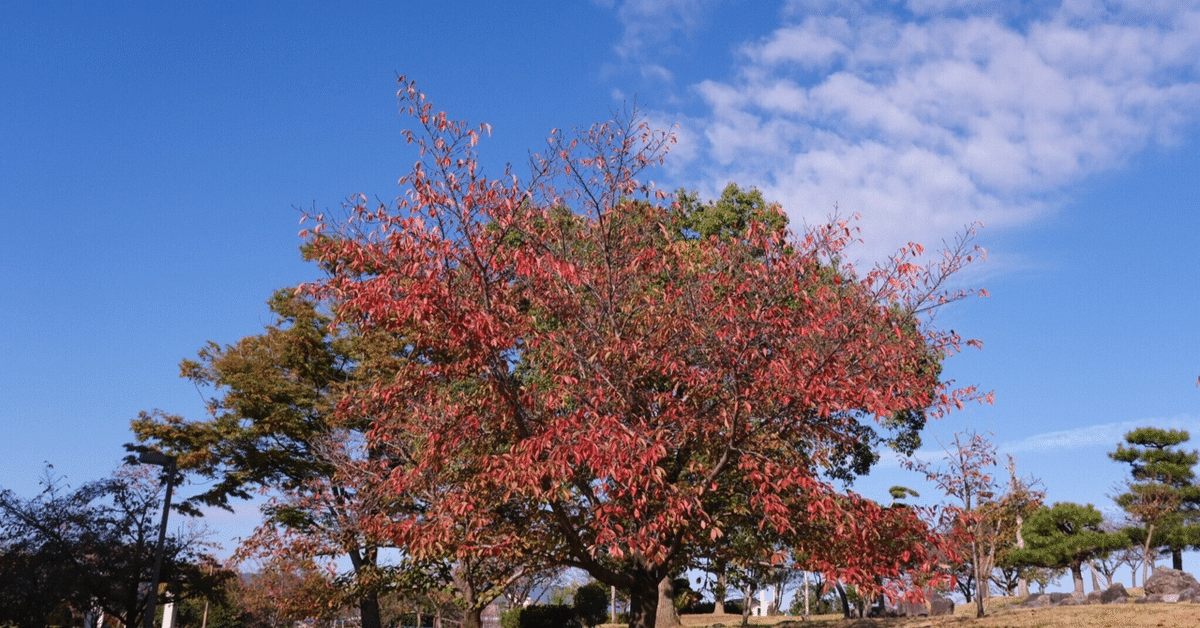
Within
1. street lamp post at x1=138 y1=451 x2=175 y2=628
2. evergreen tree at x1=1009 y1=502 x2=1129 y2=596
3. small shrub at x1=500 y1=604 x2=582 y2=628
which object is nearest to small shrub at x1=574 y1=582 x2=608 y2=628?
small shrub at x1=500 y1=604 x2=582 y2=628

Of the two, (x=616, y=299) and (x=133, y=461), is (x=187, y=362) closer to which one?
(x=133, y=461)

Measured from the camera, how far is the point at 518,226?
13.1 meters

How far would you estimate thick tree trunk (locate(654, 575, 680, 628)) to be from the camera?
1084 inches

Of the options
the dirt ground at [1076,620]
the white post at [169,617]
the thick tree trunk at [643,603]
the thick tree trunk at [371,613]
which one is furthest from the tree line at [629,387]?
the white post at [169,617]

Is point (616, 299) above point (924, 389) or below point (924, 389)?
above

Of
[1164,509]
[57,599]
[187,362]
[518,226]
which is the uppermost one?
[187,362]

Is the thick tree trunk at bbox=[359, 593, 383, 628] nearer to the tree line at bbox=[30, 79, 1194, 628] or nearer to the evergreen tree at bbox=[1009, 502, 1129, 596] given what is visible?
the tree line at bbox=[30, 79, 1194, 628]

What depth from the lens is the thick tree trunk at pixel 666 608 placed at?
27.5 meters

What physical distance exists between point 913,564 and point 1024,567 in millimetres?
39907

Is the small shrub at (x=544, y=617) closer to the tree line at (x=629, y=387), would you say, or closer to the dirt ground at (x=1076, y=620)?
the dirt ground at (x=1076, y=620)

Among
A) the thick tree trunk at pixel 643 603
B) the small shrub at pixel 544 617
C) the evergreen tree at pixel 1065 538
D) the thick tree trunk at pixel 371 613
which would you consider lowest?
the small shrub at pixel 544 617

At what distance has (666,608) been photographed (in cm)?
2777

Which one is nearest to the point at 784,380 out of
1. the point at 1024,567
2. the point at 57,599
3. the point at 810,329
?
the point at 810,329

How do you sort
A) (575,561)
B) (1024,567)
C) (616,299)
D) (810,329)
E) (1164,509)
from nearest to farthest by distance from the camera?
1. (810,329)
2. (616,299)
3. (575,561)
4. (1164,509)
5. (1024,567)
